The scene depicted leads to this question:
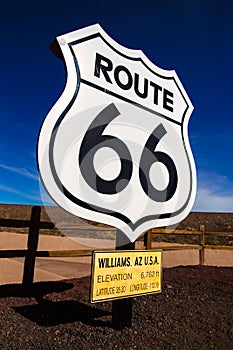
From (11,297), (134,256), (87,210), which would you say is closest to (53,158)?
(87,210)

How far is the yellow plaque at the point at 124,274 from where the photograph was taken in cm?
250

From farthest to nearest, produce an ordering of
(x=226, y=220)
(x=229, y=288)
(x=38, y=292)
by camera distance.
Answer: (x=226, y=220), (x=229, y=288), (x=38, y=292)

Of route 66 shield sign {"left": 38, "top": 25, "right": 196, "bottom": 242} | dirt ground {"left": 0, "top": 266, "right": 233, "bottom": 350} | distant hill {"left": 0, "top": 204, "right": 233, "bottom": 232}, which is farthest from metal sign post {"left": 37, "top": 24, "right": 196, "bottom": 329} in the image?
distant hill {"left": 0, "top": 204, "right": 233, "bottom": 232}

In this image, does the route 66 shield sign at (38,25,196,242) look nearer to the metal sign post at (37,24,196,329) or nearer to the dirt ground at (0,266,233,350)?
the metal sign post at (37,24,196,329)

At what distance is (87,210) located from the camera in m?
2.49

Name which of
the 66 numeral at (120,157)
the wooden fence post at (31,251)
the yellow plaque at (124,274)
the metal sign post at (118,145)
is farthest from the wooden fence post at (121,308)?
the wooden fence post at (31,251)

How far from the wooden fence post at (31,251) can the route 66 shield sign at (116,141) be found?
2.06 metres

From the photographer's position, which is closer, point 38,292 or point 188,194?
point 188,194

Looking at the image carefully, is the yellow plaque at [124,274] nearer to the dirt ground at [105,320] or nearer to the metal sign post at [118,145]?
the metal sign post at [118,145]

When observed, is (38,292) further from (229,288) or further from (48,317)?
(229,288)

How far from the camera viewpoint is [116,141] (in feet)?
9.32

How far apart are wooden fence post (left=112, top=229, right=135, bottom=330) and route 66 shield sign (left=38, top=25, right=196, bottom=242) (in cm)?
8

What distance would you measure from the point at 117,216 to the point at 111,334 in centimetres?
113

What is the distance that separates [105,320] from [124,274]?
2.70 ft
